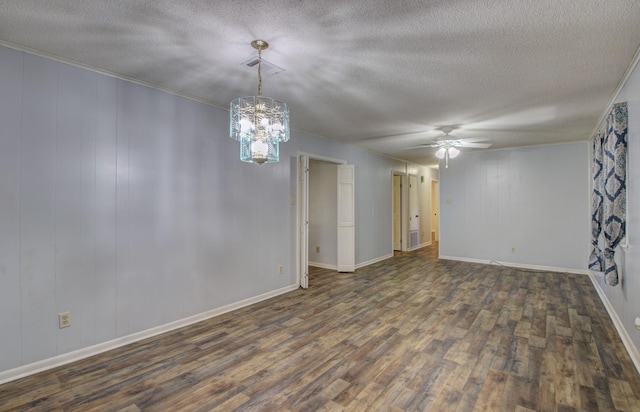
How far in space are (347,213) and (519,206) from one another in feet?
11.8

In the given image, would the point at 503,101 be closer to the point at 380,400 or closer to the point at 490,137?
the point at 490,137

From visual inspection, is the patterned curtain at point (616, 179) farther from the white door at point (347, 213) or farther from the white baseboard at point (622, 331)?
the white door at point (347, 213)

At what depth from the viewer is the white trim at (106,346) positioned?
2.30 m

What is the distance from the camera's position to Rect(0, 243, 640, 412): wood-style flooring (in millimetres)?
2043

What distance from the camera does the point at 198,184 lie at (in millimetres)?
3432

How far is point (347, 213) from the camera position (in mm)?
5777

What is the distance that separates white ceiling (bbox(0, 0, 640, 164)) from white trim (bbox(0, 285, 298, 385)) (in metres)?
2.49

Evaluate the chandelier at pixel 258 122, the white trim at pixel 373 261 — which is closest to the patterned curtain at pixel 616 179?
the chandelier at pixel 258 122

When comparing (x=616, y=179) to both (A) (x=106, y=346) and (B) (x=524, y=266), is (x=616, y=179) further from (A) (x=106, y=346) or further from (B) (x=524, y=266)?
(A) (x=106, y=346)

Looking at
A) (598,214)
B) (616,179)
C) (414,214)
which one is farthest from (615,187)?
(414,214)

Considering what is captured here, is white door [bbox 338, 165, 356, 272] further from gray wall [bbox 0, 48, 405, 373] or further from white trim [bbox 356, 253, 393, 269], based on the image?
gray wall [bbox 0, 48, 405, 373]

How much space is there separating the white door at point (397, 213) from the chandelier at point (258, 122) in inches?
248

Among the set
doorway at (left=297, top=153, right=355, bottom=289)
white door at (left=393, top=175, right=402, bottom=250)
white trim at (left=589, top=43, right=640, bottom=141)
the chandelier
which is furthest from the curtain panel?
white door at (left=393, top=175, right=402, bottom=250)

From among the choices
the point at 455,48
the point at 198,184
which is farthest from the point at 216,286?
the point at 455,48
